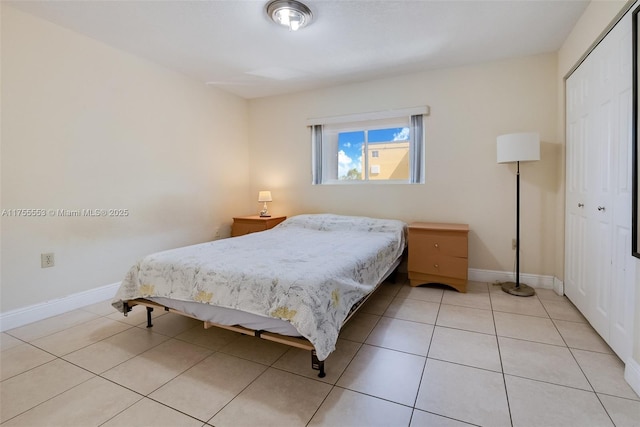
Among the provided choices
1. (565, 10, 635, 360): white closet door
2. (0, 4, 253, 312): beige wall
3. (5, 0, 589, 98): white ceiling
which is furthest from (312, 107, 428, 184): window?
(0, 4, 253, 312): beige wall

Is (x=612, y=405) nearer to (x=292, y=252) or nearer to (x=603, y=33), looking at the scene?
(x=292, y=252)

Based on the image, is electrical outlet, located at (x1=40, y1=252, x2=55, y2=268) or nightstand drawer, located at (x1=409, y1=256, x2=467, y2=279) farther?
nightstand drawer, located at (x1=409, y1=256, x2=467, y2=279)

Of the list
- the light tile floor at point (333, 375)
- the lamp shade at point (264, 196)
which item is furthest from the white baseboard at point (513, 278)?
the lamp shade at point (264, 196)

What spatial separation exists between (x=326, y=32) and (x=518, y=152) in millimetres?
2052

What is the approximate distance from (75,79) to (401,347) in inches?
136

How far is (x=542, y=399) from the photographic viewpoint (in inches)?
58.6

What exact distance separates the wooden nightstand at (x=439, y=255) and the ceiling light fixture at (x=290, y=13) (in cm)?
217

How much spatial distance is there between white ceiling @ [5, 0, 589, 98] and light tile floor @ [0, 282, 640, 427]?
242 centimetres

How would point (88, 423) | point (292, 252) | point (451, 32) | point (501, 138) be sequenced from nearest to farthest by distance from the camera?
point (88, 423), point (292, 252), point (451, 32), point (501, 138)

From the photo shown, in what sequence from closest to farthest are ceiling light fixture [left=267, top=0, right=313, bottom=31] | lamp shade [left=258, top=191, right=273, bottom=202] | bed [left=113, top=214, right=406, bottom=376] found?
bed [left=113, top=214, right=406, bottom=376] → ceiling light fixture [left=267, top=0, right=313, bottom=31] → lamp shade [left=258, top=191, right=273, bottom=202]

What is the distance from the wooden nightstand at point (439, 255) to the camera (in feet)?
9.84

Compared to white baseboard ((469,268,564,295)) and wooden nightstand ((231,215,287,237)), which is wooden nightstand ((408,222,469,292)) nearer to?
white baseboard ((469,268,564,295))

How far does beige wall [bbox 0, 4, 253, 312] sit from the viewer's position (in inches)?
92.7

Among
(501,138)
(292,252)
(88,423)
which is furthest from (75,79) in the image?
(501,138)
